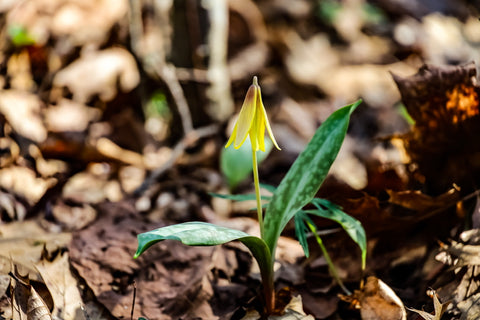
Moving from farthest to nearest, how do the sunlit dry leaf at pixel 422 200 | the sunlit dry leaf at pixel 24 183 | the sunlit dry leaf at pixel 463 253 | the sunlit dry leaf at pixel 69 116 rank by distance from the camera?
the sunlit dry leaf at pixel 69 116
the sunlit dry leaf at pixel 24 183
the sunlit dry leaf at pixel 422 200
the sunlit dry leaf at pixel 463 253

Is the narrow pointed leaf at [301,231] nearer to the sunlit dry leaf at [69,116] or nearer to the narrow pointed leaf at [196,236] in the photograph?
the narrow pointed leaf at [196,236]

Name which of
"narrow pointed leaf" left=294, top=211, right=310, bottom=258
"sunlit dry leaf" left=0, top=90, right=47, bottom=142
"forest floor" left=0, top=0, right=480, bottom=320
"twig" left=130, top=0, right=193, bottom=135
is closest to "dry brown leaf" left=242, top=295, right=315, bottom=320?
"forest floor" left=0, top=0, right=480, bottom=320

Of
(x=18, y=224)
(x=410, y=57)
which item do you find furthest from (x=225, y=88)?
(x=410, y=57)

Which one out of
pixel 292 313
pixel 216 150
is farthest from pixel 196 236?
pixel 216 150

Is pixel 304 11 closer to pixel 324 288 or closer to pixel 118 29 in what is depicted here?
pixel 118 29

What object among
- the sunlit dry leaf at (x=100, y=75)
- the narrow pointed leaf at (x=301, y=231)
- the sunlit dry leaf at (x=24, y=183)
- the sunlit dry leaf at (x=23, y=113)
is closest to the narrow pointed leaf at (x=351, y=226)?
the narrow pointed leaf at (x=301, y=231)

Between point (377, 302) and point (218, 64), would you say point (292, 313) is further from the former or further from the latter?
point (218, 64)
